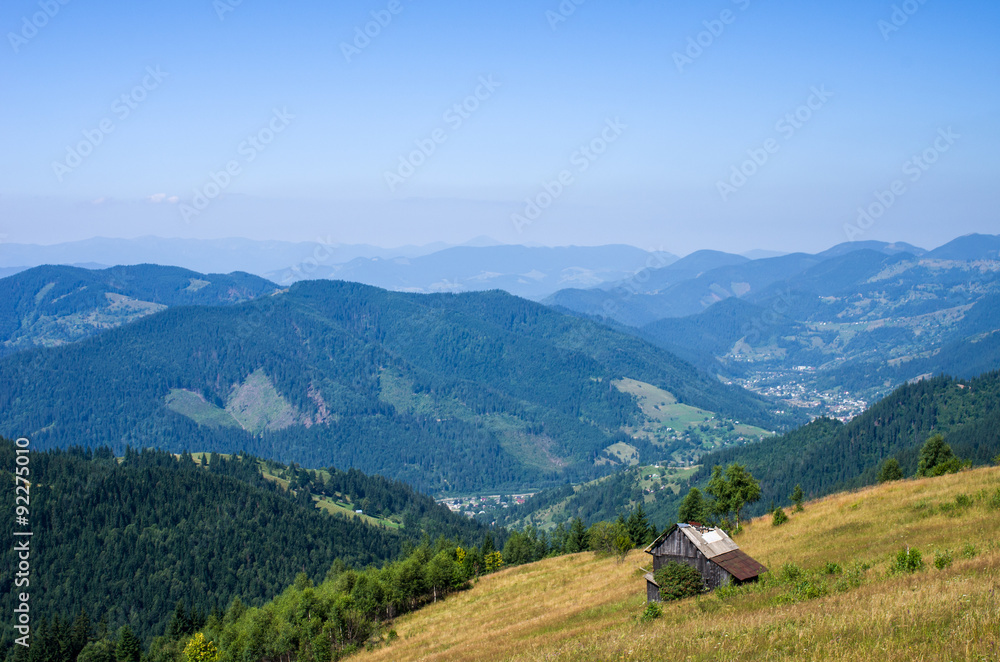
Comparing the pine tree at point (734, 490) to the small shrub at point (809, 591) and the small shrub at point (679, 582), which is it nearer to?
the small shrub at point (679, 582)

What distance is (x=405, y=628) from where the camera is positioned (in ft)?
234

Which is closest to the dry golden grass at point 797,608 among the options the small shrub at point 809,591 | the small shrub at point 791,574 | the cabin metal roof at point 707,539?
the small shrub at point 809,591

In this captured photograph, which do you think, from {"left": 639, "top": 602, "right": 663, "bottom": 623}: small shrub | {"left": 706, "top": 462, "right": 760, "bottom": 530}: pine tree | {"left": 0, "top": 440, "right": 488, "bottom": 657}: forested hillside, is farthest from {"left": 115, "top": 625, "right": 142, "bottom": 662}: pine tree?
{"left": 639, "top": 602, "right": 663, "bottom": 623}: small shrub

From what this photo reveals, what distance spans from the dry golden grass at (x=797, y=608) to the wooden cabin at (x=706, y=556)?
2.77 m

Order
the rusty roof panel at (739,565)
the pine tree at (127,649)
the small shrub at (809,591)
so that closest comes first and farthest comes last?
the small shrub at (809,591) < the rusty roof panel at (739,565) < the pine tree at (127,649)

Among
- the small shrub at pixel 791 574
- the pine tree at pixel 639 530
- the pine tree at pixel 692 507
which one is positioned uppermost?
the small shrub at pixel 791 574

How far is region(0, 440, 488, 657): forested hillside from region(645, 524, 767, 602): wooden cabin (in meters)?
110

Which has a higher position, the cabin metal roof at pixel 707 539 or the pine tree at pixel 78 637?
the cabin metal roof at pixel 707 539

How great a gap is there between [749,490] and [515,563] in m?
56.5

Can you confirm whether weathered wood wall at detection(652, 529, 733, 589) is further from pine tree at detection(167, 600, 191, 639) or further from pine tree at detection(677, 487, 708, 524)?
pine tree at detection(167, 600, 191, 639)

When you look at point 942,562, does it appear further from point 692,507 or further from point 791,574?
point 692,507

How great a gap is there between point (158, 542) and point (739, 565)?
152 m

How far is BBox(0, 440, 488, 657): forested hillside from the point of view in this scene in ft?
458

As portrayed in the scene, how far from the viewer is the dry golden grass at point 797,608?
20.1 meters
